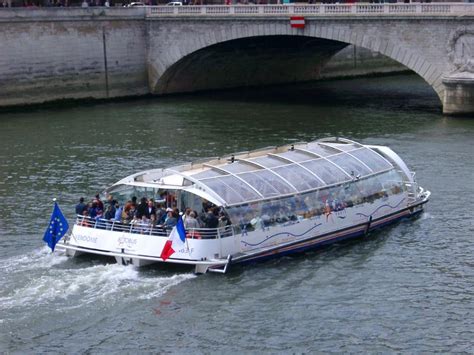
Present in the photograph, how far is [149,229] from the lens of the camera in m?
28.5

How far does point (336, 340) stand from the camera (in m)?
23.5

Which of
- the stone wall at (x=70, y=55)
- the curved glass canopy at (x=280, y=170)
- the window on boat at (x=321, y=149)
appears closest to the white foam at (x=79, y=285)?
the curved glass canopy at (x=280, y=170)

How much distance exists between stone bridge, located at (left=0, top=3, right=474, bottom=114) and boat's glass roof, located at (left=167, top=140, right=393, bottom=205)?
21.5m

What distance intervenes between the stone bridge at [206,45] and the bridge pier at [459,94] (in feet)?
0.17

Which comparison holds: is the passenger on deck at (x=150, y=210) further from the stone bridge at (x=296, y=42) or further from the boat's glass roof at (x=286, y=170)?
the stone bridge at (x=296, y=42)

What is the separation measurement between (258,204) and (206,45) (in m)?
37.2

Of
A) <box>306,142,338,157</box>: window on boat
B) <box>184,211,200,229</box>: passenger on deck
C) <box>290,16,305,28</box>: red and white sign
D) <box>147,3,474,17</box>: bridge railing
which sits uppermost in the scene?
<box>147,3,474,17</box>: bridge railing

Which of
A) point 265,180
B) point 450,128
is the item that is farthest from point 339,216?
point 450,128

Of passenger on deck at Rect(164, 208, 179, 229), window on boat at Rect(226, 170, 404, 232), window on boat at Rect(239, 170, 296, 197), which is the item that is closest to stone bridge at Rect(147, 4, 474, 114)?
window on boat at Rect(226, 170, 404, 232)

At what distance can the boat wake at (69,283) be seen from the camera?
25.8 metres

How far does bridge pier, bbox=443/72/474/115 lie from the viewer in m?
53.5

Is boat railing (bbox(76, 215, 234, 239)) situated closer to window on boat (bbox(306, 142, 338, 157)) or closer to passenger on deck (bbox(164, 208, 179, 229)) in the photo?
passenger on deck (bbox(164, 208, 179, 229))

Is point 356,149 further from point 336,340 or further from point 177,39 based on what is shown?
point 177,39

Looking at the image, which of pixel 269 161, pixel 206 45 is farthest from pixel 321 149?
pixel 206 45
